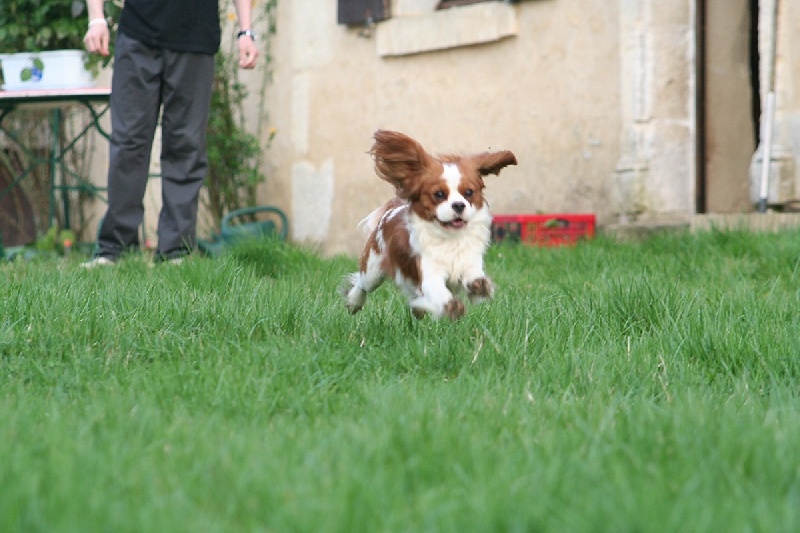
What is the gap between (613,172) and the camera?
24.3ft

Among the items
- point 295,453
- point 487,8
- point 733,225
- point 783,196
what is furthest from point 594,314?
point 487,8

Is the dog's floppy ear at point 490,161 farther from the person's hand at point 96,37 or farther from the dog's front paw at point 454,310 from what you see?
the person's hand at point 96,37

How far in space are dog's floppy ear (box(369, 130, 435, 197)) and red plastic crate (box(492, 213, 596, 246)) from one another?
3.53 metres

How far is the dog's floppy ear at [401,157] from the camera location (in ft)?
11.3

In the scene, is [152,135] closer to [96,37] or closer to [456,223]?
[96,37]

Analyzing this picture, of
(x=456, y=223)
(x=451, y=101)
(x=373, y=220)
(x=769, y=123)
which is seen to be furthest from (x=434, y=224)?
(x=451, y=101)

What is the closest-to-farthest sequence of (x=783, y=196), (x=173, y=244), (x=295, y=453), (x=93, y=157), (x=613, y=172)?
(x=295, y=453) < (x=173, y=244) < (x=783, y=196) < (x=613, y=172) < (x=93, y=157)

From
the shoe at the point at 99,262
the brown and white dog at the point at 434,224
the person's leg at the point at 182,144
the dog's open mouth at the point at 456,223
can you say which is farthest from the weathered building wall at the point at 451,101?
the dog's open mouth at the point at 456,223

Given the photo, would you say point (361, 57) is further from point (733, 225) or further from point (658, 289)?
point (658, 289)

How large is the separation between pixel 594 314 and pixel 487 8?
15.3 ft

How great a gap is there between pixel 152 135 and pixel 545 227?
249 centimetres

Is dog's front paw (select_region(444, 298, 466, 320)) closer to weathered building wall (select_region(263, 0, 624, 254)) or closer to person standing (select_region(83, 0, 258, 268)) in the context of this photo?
person standing (select_region(83, 0, 258, 268))

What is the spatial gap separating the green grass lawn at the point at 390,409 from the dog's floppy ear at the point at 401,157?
45 cm

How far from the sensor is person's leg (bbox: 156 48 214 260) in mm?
6004
